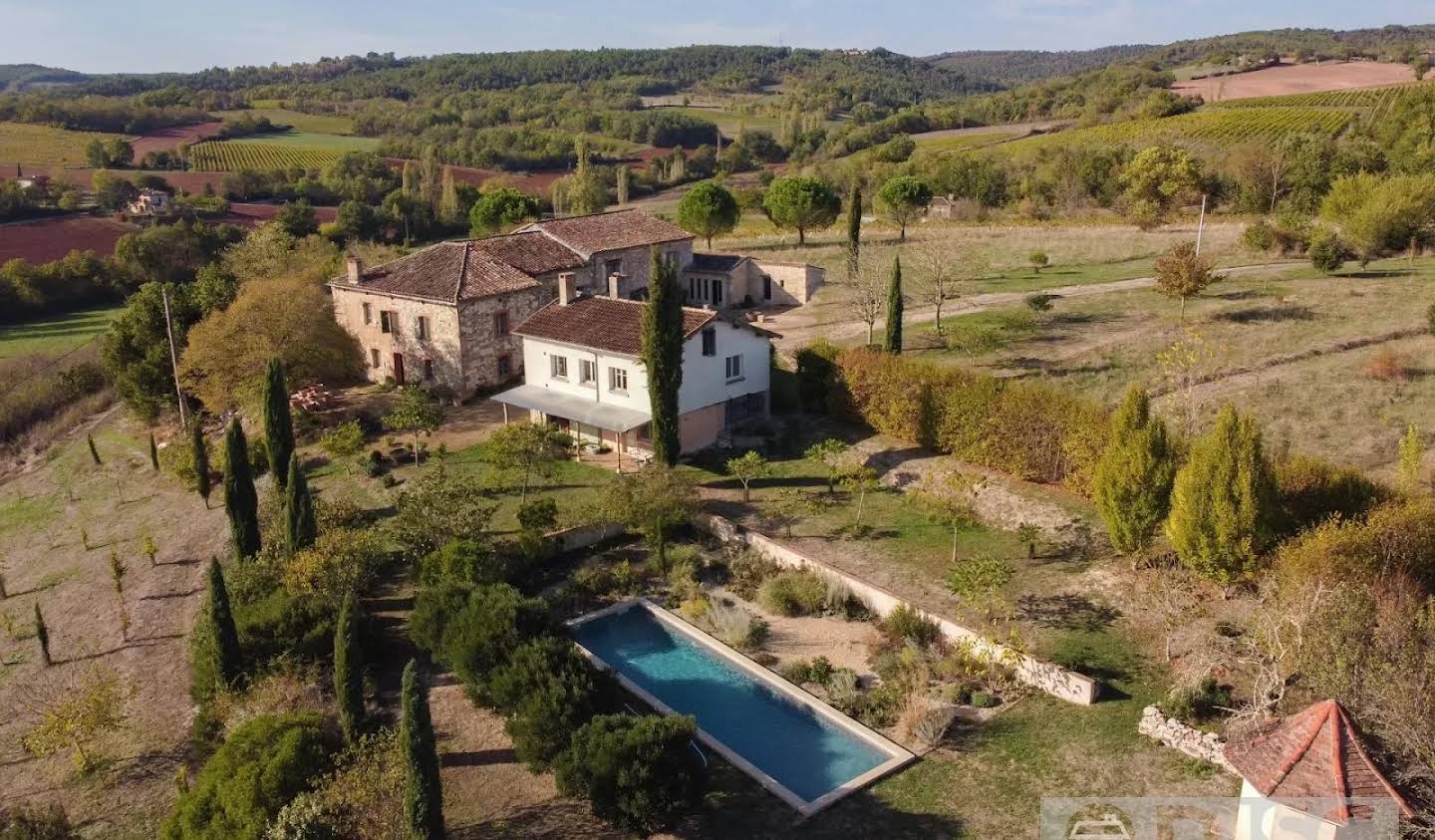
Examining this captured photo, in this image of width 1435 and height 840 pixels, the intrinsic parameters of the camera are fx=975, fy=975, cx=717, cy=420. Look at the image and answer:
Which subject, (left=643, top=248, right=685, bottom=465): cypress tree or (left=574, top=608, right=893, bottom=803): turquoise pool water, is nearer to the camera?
(left=574, top=608, right=893, bottom=803): turquoise pool water

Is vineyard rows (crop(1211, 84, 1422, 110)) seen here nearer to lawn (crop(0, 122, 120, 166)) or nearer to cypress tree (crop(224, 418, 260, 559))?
cypress tree (crop(224, 418, 260, 559))

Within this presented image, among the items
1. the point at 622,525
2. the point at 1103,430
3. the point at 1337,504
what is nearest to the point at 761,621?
the point at 622,525

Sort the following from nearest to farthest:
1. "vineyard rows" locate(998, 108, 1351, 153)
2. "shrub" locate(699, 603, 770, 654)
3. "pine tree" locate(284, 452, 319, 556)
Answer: "shrub" locate(699, 603, 770, 654)
"pine tree" locate(284, 452, 319, 556)
"vineyard rows" locate(998, 108, 1351, 153)

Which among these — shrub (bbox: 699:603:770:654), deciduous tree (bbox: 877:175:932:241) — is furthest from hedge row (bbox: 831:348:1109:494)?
deciduous tree (bbox: 877:175:932:241)

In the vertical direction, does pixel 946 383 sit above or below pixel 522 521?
above

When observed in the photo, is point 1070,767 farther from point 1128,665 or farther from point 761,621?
point 761,621

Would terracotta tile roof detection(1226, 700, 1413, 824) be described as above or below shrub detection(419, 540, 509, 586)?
above
